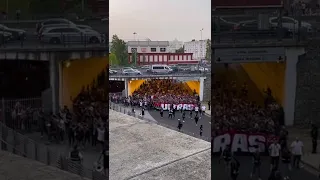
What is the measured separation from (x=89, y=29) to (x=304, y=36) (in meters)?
2.68

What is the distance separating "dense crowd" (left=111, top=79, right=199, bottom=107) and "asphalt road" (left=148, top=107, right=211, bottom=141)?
502 millimetres

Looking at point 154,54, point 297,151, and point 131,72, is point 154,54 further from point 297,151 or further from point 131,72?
point 297,151

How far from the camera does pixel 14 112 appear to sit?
5.43 m

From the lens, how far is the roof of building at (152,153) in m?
9.84

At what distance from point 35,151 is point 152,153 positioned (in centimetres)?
713

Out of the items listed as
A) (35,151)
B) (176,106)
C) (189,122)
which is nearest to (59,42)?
(35,151)

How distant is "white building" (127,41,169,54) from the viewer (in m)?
15.7

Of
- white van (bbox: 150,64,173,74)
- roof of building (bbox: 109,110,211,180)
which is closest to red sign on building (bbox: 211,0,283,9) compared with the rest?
roof of building (bbox: 109,110,211,180)

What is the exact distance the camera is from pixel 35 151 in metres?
5.45

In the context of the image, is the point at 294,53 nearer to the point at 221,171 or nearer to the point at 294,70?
the point at 294,70

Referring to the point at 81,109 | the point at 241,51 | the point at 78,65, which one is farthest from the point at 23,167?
the point at 241,51

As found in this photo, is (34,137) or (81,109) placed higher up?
(81,109)

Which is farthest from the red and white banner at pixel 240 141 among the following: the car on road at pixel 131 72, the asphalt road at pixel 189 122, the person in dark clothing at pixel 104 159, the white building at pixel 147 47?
the car on road at pixel 131 72

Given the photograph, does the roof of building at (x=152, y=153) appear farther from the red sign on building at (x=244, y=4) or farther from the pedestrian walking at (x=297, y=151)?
the red sign on building at (x=244, y=4)
